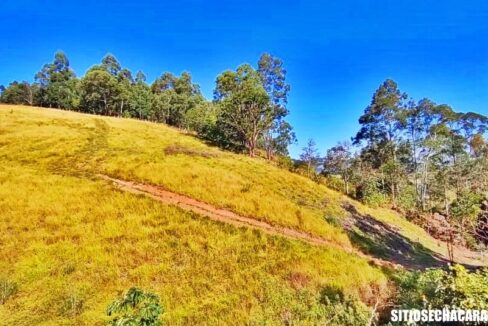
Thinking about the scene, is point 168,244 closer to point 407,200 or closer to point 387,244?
point 387,244

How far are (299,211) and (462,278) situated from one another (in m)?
14.4

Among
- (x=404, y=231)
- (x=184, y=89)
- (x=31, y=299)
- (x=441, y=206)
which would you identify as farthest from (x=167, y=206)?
(x=184, y=89)

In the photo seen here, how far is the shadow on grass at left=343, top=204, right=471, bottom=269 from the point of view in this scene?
19.4 meters

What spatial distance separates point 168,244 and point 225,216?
5118mm

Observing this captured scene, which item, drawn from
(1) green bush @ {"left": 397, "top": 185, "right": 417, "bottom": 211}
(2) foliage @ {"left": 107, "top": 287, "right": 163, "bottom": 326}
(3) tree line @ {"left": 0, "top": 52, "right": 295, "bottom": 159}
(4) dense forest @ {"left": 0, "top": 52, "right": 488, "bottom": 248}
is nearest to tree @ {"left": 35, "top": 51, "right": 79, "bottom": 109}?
(3) tree line @ {"left": 0, "top": 52, "right": 295, "bottom": 159}

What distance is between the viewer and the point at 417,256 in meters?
21.3

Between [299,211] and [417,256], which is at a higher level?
[299,211]

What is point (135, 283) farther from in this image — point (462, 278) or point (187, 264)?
point (462, 278)

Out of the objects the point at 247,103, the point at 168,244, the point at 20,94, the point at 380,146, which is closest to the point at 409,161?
the point at 380,146

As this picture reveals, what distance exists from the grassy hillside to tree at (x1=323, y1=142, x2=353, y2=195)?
18.4 metres

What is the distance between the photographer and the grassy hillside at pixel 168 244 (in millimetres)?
11781

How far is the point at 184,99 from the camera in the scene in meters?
73.2

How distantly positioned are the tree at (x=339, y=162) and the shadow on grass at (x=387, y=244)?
2134 cm

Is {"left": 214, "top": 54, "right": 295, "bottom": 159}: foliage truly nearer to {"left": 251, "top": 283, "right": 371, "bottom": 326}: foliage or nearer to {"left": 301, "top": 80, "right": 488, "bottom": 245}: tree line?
{"left": 301, "top": 80, "right": 488, "bottom": 245}: tree line
